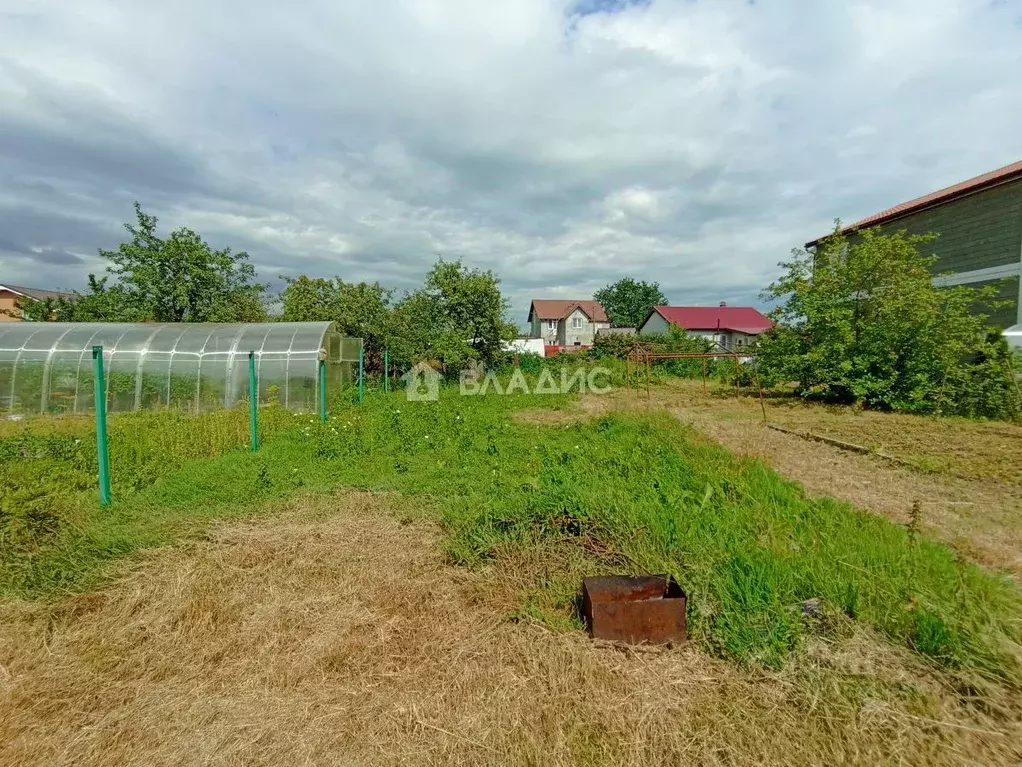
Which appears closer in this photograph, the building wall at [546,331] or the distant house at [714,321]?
the distant house at [714,321]

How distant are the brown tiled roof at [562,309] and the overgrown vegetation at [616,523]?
46192mm

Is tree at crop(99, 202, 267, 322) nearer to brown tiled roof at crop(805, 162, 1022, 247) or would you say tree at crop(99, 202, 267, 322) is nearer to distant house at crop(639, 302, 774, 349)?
brown tiled roof at crop(805, 162, 1022, 247)

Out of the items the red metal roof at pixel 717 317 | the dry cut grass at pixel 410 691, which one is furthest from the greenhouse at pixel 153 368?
the red metal roof at pixel 717 317

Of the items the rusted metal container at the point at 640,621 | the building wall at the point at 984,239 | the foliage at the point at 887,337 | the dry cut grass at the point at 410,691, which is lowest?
the dry cut grass at the point at 410,691

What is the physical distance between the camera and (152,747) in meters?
1.88

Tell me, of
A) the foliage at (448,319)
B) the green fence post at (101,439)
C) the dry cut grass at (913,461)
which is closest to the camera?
the dry cut grass at (913,461)

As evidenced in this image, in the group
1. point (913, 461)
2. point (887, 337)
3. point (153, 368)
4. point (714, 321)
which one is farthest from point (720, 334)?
point (153, 368)

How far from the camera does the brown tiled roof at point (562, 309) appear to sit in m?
52.2

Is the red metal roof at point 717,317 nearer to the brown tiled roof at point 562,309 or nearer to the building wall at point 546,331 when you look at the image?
the brown tiled roof at point 562,309

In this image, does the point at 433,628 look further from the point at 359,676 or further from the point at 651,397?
the point at 651,397

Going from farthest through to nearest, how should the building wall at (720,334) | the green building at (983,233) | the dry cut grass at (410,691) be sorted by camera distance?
the building wall at (720,334), the green building at (983,233), the dry cut grass at (410,691)

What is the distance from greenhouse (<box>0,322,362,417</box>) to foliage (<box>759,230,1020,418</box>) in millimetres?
12481

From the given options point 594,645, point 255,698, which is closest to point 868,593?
point 594,645

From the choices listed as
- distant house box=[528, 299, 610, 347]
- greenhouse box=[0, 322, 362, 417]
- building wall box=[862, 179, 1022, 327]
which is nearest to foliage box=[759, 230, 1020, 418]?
building wall box=[862, 179, 1022, 327]
